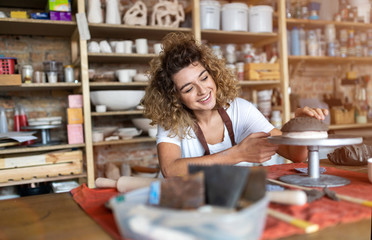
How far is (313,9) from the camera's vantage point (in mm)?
3586

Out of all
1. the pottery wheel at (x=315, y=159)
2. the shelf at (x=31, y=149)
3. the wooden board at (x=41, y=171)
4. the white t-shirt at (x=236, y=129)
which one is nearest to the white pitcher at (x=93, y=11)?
the shelf at (x=31, y=149)

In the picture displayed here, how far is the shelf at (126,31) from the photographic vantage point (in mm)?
2852

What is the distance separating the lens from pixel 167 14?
302cm

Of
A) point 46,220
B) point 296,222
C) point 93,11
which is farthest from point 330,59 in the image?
point 46,220

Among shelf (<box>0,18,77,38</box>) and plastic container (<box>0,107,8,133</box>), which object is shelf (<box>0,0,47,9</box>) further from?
plastic container (<box>0,107,8,133</box>)

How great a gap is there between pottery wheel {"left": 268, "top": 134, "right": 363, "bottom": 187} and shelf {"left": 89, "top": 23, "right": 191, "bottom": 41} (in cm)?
206

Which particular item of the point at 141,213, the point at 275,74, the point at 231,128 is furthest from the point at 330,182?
the point at 275,74

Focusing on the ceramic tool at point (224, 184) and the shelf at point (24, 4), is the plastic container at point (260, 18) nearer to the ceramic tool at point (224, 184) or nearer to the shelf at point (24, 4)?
the shelf at point (24, 4)

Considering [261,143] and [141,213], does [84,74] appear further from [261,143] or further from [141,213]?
[141,213]

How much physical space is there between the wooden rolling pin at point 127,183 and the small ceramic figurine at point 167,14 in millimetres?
2055

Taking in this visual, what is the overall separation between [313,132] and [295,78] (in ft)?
10.0

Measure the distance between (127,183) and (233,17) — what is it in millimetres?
2458

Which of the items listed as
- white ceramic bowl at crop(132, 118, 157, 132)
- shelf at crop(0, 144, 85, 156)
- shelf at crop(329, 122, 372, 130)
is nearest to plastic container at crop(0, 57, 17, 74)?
shelf at crop(0, 144, 85, 156)

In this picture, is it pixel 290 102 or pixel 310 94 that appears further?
pixel 310 94
